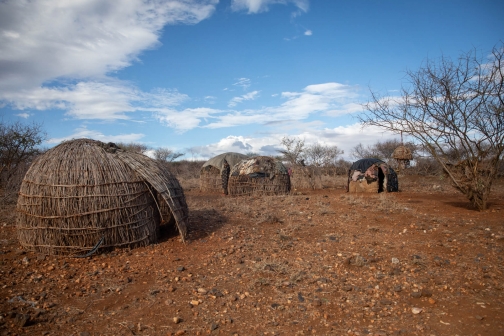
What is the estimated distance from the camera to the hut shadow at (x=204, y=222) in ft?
22.5

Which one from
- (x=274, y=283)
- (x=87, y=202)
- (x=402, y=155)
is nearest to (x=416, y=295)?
(x=274, y=283)

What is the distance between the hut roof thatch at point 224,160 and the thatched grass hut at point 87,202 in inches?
Answer: 459

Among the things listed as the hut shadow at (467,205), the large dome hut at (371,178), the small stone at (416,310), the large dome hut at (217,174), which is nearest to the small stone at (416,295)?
the small stone at (416,310)

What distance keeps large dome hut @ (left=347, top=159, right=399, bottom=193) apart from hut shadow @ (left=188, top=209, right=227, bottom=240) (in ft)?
23.9

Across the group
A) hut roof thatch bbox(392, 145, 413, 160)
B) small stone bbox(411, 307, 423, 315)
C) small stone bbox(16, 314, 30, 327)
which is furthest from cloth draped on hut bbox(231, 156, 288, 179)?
hut roof thatch bbox(392, 145, 413, 160)

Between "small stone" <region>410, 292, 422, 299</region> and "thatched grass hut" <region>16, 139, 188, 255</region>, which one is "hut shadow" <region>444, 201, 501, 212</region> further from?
"thatched grass hut" <region>16, 139, 188, 255</region>

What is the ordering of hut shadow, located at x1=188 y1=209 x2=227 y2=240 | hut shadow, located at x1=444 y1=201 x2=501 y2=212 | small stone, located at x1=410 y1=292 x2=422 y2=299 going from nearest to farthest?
small stone, located at x1=410 y1=292 x2=422 y2=299 < hut shadow, located at x1=188 y1=209 x2=227 y2=240 < hut shadow, located at x1=444 y1=201 x2=501 y2=212

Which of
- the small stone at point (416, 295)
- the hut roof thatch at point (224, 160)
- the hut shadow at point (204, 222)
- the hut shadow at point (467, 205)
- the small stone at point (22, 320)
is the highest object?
the hut roof thatch at point (224, 160)

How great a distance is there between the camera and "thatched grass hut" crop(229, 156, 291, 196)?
1304 cm

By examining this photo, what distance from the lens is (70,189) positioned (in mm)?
5699

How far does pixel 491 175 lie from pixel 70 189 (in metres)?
9.30

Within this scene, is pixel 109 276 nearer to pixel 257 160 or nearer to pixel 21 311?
pixel 21 311

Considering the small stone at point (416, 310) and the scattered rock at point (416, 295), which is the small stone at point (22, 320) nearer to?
the small stone at point (416, 310)

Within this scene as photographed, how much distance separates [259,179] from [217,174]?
475 cm
